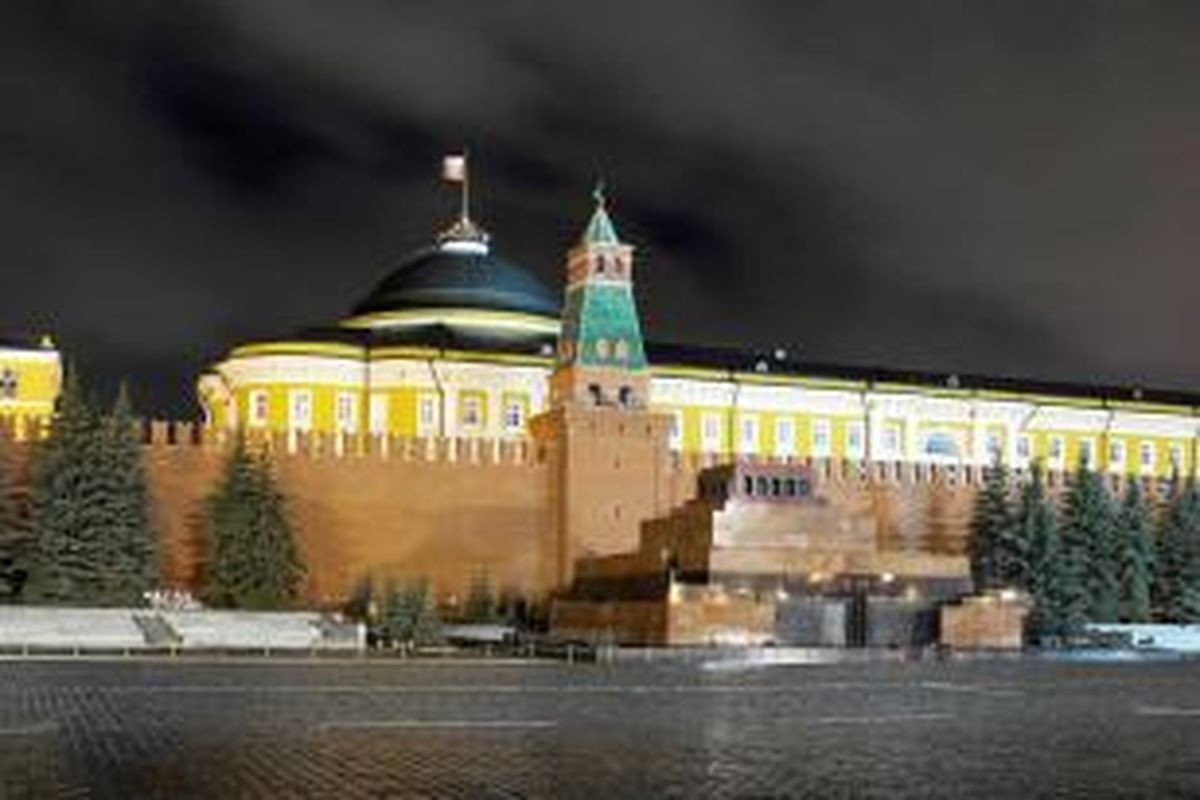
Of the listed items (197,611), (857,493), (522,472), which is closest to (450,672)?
(197,611)

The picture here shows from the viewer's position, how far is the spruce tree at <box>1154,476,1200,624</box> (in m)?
43.6

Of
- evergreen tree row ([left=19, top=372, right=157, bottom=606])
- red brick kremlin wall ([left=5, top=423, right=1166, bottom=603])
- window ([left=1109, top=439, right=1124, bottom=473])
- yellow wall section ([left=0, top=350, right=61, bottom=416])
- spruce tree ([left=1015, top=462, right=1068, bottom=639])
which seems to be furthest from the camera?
window ([left=1109, top=439, right=1124, bottom=473])

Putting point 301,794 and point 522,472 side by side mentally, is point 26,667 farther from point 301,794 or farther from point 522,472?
point 522,472

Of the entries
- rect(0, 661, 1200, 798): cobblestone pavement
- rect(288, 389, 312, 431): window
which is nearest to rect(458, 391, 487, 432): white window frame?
rect(288, 389, 312, 431): window

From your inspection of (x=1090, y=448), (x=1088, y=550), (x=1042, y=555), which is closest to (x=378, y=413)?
(x=1042, y=555)

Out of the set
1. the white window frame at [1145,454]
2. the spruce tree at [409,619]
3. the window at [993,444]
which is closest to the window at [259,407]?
the spruce tree at [409,619]

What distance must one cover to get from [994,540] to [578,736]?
1224 inches

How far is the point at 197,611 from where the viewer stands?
34188 mm

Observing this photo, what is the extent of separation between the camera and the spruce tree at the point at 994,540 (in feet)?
137

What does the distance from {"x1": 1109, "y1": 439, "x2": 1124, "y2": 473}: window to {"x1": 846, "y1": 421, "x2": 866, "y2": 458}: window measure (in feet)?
28.4

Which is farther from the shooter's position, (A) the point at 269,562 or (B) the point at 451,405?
(B) the point at 451,405

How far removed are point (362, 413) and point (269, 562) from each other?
523 inches

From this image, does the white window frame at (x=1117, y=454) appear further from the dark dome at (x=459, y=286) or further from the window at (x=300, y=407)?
the window at (x=300, y=407)

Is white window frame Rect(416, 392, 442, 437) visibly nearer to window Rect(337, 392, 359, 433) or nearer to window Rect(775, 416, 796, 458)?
window Rect(337, 392, 359, 433)
